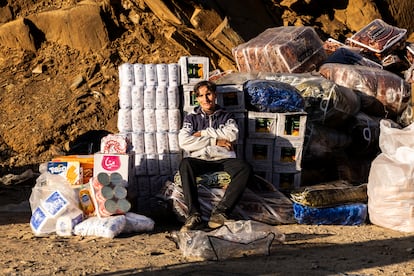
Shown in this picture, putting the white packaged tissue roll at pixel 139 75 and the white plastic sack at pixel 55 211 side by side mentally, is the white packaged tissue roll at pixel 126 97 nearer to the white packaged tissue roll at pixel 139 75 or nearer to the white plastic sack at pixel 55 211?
the white packaged tissue roll at pixel 139 75

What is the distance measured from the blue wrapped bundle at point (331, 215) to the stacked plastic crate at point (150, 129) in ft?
4.51

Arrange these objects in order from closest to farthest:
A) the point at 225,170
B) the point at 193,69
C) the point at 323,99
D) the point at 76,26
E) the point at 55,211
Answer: the point at 55,211
the point at 225,170
the point at 193,69
the point at 323,99
the point at 76,26

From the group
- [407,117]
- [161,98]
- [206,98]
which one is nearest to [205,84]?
[206,98]

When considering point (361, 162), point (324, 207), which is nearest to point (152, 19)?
point (361, 162)

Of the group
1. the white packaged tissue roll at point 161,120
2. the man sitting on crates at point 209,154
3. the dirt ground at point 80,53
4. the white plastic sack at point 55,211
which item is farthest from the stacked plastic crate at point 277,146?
the dirt ground at point 80,53

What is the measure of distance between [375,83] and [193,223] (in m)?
3.29

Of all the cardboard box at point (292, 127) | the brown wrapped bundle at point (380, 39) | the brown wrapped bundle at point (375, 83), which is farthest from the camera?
the brown wrapped bundle at point (380, 39)

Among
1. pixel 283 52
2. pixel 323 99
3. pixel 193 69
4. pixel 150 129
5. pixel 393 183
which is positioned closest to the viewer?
pixel 393 183

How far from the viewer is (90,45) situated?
11.1 metres

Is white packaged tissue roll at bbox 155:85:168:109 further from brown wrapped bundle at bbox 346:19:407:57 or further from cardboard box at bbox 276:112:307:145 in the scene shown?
brown wrapped bundle at bbox 346:19:407:57

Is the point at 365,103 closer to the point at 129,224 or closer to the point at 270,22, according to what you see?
the point at 129,224

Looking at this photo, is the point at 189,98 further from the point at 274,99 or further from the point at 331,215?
the point at 331,215

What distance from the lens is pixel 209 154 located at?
6371 millimetres

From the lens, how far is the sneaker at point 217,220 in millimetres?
5852
